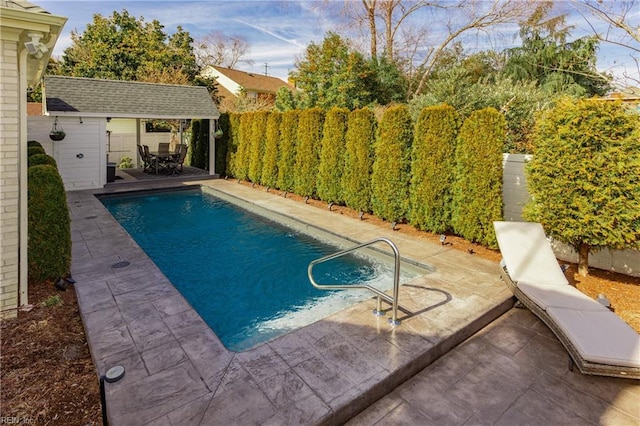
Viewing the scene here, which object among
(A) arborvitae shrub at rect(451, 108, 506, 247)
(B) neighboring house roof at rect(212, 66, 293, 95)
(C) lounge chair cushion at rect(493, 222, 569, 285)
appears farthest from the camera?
(B) neighboring house roof at rect(212, 66, 293, 95)

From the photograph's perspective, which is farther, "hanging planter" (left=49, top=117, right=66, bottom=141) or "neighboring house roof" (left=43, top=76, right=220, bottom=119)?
"neighboring house roof" (left=43, top=76, right=220, bottom=119)

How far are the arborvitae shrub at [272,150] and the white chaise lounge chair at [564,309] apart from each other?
8.94m

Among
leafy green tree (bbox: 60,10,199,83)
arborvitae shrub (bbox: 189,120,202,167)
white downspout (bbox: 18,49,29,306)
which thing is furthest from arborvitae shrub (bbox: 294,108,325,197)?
leafy green tree (bbox: 60,10,199,83)

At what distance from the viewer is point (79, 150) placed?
12961 mm

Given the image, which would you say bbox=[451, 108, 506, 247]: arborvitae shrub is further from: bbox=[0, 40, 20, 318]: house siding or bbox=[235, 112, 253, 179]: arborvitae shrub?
bbox=[235, 112, 253, 179]: arborvitae shrub

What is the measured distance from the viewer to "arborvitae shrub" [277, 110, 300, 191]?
12299mm

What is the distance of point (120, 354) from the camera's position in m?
3.57

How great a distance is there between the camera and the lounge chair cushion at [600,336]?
3.37m

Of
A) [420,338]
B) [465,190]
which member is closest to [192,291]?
[420,338]

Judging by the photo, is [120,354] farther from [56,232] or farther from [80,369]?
[56,232]

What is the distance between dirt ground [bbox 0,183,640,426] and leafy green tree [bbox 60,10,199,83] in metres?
23.6

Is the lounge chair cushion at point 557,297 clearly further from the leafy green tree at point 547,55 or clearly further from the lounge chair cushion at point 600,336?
the leafy green tree at point 547,55

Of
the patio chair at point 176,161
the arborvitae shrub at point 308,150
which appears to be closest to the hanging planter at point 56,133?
the patio chair at point 176,161

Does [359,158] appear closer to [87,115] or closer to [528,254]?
[528,254]
